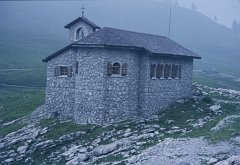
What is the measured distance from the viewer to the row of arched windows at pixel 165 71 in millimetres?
36906

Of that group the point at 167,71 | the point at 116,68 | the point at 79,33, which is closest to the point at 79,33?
the point at 79,33

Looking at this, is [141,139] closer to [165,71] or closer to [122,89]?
[122,89]

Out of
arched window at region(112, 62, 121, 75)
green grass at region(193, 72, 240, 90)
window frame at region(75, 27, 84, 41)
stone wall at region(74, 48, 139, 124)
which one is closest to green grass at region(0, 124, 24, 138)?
stone wall at region(74, 48, 139, 124)

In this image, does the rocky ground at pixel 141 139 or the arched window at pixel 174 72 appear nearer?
the rocky ground at pixel 141 139

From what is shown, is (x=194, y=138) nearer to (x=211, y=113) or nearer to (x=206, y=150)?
(x=206, y=150)

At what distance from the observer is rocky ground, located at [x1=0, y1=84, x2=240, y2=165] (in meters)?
24.3

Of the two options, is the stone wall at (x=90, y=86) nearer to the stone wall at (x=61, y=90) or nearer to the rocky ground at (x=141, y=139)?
the rocky ground at (x=141, y=139)

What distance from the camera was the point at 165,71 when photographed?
3847cm

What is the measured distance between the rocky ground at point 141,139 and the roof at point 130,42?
5.80 meters

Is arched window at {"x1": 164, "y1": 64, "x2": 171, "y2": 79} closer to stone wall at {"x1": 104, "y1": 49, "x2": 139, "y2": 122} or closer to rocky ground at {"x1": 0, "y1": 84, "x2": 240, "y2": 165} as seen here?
rocky ground at {"x1": 0, "y1": 84, "x2": 240, "y2": 165}

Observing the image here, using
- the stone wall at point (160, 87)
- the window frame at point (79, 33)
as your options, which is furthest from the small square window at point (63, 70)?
the stone wall at point (160, 87)

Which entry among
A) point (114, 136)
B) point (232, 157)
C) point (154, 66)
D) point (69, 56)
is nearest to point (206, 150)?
point (232, 157)

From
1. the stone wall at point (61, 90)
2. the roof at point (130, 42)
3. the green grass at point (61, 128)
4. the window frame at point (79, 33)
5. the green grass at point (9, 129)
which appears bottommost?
the green grass at point (9, 129)

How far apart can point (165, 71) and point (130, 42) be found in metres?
5.56
